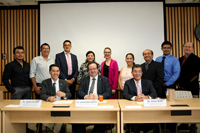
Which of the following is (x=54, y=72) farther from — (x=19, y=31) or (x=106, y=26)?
(x=19, y=31)

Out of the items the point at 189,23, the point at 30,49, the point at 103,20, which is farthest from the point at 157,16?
the point at 30,49

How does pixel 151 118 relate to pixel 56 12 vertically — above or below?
below

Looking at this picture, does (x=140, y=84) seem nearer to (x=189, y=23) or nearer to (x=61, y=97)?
→ (x=61, y=97)

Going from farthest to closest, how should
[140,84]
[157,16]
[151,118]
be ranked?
[157,16] < [140,84] < [151,118]

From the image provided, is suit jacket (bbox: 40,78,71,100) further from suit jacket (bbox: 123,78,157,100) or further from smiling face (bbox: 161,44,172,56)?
smiling face (bbox: 161,44,172,56)

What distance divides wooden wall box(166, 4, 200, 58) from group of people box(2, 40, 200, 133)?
4.70 ft

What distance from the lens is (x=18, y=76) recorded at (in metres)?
2.96

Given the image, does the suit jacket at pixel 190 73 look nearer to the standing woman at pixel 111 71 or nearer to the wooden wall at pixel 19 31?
the standing woman at pixel 111 71

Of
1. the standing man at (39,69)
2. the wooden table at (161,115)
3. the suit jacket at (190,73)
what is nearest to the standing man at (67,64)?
the standing man at (39,69)

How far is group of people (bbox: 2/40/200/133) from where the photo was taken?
2.46 m

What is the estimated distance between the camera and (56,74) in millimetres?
2506

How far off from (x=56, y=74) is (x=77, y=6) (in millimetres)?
2489

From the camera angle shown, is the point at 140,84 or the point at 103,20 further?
the point at 103,20

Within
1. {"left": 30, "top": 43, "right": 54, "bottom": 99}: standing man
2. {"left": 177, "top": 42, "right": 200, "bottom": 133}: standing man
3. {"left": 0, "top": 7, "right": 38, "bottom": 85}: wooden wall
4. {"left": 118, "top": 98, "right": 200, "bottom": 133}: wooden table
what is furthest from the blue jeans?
{"left": 177, "top": 42, "right": 200, "bottom": 133}: standing man
